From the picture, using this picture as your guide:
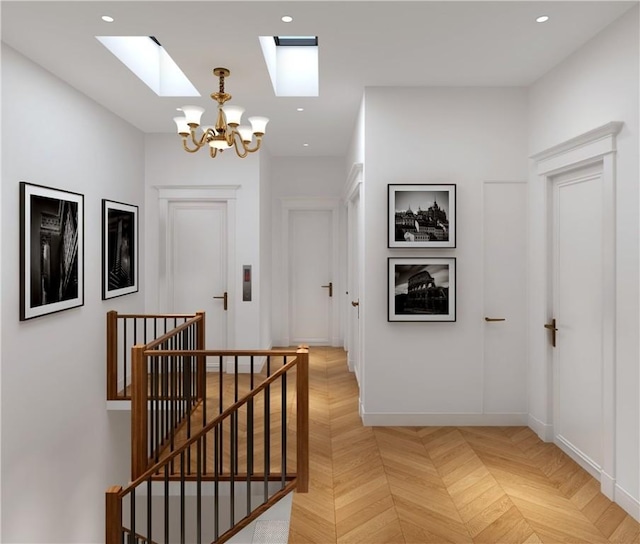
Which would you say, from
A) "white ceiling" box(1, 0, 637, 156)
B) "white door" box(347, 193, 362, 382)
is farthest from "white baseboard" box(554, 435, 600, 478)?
"white ceiling" box(1, 0, 637, 156)

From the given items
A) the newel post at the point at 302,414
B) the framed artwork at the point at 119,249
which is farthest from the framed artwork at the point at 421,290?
the framed artwork at the point at 119,249

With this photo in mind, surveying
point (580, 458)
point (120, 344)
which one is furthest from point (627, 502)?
point (120, 344)

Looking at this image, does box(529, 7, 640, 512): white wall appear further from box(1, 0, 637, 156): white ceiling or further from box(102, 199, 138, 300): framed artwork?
box(102, 199, 138, 300): framed artwork

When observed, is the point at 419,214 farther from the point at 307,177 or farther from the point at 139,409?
the point at 307,177

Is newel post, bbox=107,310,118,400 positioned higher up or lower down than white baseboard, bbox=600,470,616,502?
higher up

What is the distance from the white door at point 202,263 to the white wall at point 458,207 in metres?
2.50

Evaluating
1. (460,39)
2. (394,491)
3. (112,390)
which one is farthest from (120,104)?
(394,491)

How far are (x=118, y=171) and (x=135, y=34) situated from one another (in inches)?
87.1

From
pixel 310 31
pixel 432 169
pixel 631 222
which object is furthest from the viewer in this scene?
pixel 432 169

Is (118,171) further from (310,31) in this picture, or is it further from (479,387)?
(479,387)

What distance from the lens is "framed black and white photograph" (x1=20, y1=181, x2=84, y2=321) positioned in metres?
3.39

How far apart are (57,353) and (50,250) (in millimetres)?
815

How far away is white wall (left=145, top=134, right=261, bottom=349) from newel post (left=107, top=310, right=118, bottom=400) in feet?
3.92

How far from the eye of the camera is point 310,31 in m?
3.02
